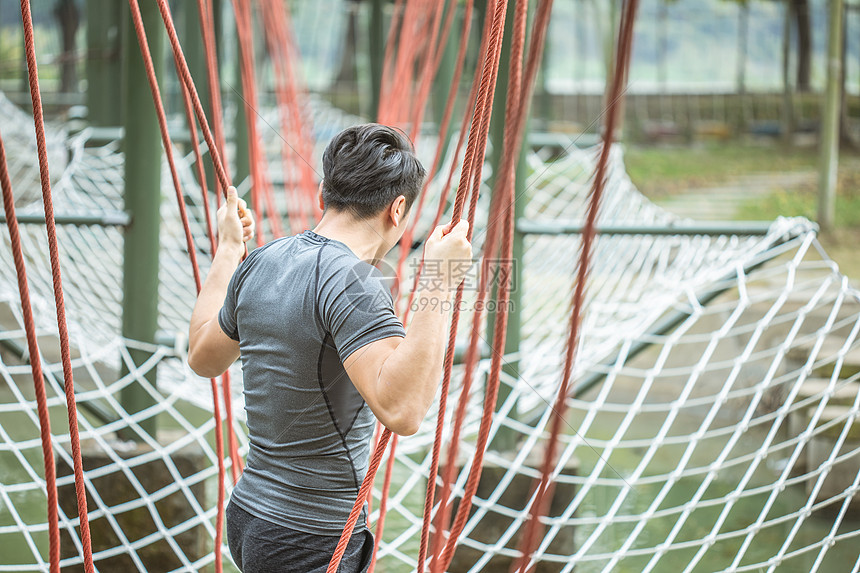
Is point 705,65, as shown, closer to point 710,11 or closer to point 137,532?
point 710,11

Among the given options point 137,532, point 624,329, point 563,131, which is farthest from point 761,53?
point 137,532

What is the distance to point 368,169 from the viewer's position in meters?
0.77

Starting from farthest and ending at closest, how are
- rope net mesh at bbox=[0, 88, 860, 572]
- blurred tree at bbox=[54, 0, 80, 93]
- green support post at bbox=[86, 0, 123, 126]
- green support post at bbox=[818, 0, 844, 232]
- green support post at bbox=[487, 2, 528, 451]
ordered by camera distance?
blurred tree at bbox=[54, 0, 80, 93] → green support post at bbox=[818, 0, 844, 232] → green support post at bbox=[86, 0, 123, 126] → green support post at bbox=[487, 2, 528, 451] → rope net mesh at bbox=[0, 88, 860, 572]

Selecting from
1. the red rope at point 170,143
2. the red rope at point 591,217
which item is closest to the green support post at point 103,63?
the red rope at point 170,143

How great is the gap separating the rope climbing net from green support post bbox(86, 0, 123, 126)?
0.31 metres

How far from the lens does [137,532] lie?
176 cm

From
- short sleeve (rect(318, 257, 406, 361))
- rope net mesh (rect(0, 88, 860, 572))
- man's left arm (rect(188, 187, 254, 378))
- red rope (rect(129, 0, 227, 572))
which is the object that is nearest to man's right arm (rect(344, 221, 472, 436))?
short sleeve (rect(318, 257, 406, 361))

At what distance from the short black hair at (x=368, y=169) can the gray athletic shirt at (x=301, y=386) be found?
0.04m

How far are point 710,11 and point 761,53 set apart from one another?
0.89m

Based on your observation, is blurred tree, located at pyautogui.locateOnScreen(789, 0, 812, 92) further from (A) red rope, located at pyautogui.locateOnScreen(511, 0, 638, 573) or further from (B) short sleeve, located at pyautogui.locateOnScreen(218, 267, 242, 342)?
(A) red rope, located at pyautogui.locateOnScreen(511, 0, 638, 573)

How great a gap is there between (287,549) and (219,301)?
265 mm

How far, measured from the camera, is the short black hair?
771 millimetres

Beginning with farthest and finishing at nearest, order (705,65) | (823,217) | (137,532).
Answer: (705,65) → (823,217) → (137,532)

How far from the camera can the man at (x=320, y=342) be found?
2.42 feet
